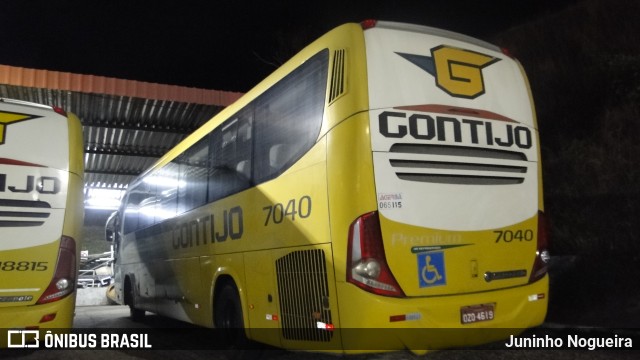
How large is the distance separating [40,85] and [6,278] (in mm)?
8301

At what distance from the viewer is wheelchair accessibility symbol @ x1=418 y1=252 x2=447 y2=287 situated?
158 inches

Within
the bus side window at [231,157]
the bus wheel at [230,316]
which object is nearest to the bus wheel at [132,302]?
the bus wheel at [230,316]

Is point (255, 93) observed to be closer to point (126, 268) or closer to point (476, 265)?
point (476, 265)

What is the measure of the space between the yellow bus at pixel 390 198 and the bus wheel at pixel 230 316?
0.31 feet

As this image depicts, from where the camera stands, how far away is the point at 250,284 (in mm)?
5281

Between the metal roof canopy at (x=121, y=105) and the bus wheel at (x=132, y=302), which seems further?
the metal roof canopy at (x=121, y=105)

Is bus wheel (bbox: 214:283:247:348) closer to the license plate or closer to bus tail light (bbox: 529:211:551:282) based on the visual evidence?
the license plate

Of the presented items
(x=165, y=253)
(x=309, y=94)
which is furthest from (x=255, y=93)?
(x=165, y=253)

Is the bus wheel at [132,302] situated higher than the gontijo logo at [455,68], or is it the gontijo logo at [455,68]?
the gontijo logo at [455,68]

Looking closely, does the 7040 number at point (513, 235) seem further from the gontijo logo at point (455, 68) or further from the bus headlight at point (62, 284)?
the bus headlight at point (62, 284)

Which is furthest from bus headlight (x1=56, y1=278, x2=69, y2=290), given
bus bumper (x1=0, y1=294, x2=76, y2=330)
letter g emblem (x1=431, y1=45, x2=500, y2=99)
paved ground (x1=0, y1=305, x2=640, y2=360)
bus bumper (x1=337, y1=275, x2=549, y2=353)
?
letter g emblem (x1=431, y1=45, x2=500, y2=99)

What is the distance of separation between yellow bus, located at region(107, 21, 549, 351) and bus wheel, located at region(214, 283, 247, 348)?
3.8 inches

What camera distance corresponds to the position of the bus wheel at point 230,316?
559 cm

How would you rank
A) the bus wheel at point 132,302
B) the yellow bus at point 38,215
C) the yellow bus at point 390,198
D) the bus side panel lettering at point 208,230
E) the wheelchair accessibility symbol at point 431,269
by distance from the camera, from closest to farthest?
the yellow bus at point 390,198 < the wheelchair accessibility symbol at point 431,269 < the yellow bus at point 38,215 < the bus side panel lettering at point 208,230 < the bus wheel at point 132,302
